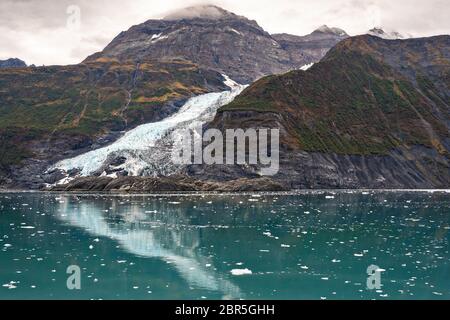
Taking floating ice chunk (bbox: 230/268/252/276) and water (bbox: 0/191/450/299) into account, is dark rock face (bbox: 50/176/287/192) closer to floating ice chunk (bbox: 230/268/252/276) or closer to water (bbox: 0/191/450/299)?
water (bbox: 0/191/450/299)

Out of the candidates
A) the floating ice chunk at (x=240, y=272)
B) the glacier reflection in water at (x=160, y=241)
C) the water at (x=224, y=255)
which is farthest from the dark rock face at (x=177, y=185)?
the floating ice chunk at (x=240, y=272)

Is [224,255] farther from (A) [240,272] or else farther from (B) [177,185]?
(B) [177,185]

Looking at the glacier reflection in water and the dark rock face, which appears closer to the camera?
the glacier reflection in water

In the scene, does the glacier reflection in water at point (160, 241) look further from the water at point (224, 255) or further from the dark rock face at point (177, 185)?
the dark rock face at point (177, 185)

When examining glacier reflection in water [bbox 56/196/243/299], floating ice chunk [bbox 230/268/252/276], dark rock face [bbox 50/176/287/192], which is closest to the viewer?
glacier reflection in water [bbox 56/196/243/299]

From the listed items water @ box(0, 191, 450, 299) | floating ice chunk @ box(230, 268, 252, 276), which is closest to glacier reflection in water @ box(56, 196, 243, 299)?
water @ box(0, 191, 450, 299)

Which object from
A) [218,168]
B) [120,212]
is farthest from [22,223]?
[218,168]

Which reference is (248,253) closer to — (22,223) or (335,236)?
(335,236)
